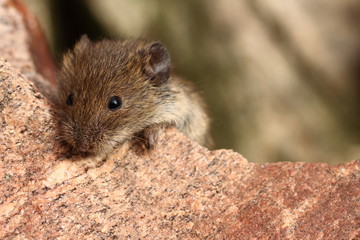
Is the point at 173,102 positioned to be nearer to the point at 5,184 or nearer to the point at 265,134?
the point at 5,184

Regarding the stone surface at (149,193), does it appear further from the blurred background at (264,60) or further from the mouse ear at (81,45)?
the blurred background at (264,60)

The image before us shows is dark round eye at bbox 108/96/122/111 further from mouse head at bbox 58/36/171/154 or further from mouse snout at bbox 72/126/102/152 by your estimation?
mouse snout at bbox 72/126/102/152

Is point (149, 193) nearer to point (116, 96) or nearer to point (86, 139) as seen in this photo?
point (86, 139)

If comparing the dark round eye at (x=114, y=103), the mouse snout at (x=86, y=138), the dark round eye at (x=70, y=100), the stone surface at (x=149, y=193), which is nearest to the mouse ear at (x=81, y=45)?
→ the dark round eye at (x=70, y=100)

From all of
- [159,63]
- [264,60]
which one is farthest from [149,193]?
[264,60]

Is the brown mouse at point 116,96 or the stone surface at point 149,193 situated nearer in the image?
the stone surface at point 149,193

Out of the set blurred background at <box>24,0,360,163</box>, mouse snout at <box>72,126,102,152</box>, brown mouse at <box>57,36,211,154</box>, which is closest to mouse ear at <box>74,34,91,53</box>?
brown mouse at <box>57,36,211,154</box>

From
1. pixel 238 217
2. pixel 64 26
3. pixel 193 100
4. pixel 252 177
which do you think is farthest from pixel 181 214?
pixel 64 26
